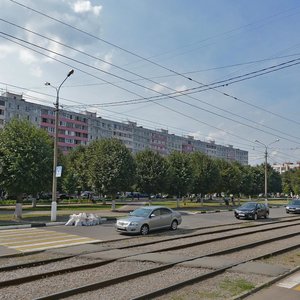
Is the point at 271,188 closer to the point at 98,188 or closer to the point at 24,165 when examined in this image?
the point at 98,188

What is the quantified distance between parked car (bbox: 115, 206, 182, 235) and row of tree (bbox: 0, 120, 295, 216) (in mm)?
10242

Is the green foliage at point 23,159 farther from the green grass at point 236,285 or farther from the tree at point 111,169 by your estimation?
the green grass at point 236,285

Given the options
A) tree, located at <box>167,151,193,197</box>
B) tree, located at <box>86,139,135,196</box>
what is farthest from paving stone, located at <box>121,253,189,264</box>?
tree, located at <box>167,151,193,197</box>

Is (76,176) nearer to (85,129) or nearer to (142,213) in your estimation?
(142,213)

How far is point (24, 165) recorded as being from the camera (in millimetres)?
28031

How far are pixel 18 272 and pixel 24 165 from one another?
1870 cm

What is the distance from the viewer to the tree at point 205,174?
55.8 meters

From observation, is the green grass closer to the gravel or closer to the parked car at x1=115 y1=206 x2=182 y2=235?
the gravel

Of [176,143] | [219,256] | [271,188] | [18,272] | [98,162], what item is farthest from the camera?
[176,143]

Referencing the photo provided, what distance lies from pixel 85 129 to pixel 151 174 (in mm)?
76761

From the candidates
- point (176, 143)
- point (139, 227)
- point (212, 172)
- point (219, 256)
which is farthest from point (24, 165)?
point (176, 143)

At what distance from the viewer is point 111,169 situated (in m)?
42.3

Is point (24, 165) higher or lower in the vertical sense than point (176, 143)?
lower

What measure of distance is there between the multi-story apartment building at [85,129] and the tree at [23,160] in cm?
4558
